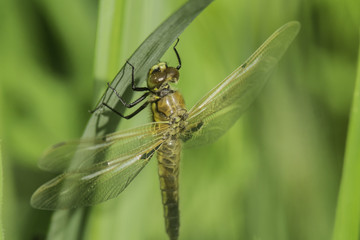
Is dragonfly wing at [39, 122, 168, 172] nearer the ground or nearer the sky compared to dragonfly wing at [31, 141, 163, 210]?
nearer the sky

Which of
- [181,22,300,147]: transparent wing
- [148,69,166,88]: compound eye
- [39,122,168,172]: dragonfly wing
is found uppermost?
[148,69,166,88]: compound eye

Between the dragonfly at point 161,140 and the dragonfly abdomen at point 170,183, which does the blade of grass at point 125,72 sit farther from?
the dragonfly abdomen at point 170,183

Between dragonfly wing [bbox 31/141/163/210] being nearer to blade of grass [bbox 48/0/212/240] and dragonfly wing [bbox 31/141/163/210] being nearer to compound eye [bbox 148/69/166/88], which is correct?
blade of grass [bbox 48/0/212/240]

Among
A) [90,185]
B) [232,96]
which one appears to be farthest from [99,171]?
[232,96]

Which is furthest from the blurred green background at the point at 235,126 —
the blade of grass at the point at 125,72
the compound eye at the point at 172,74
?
the blade of grass at the point at 125,72

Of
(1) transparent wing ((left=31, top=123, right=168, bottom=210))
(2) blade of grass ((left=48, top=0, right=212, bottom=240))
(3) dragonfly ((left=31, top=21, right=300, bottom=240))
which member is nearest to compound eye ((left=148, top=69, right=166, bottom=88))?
(3) dragonfly ((left=31, top=21, right=300, bottom=240))

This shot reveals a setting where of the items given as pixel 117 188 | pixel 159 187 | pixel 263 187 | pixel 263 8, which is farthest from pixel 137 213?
pixel 263 8
